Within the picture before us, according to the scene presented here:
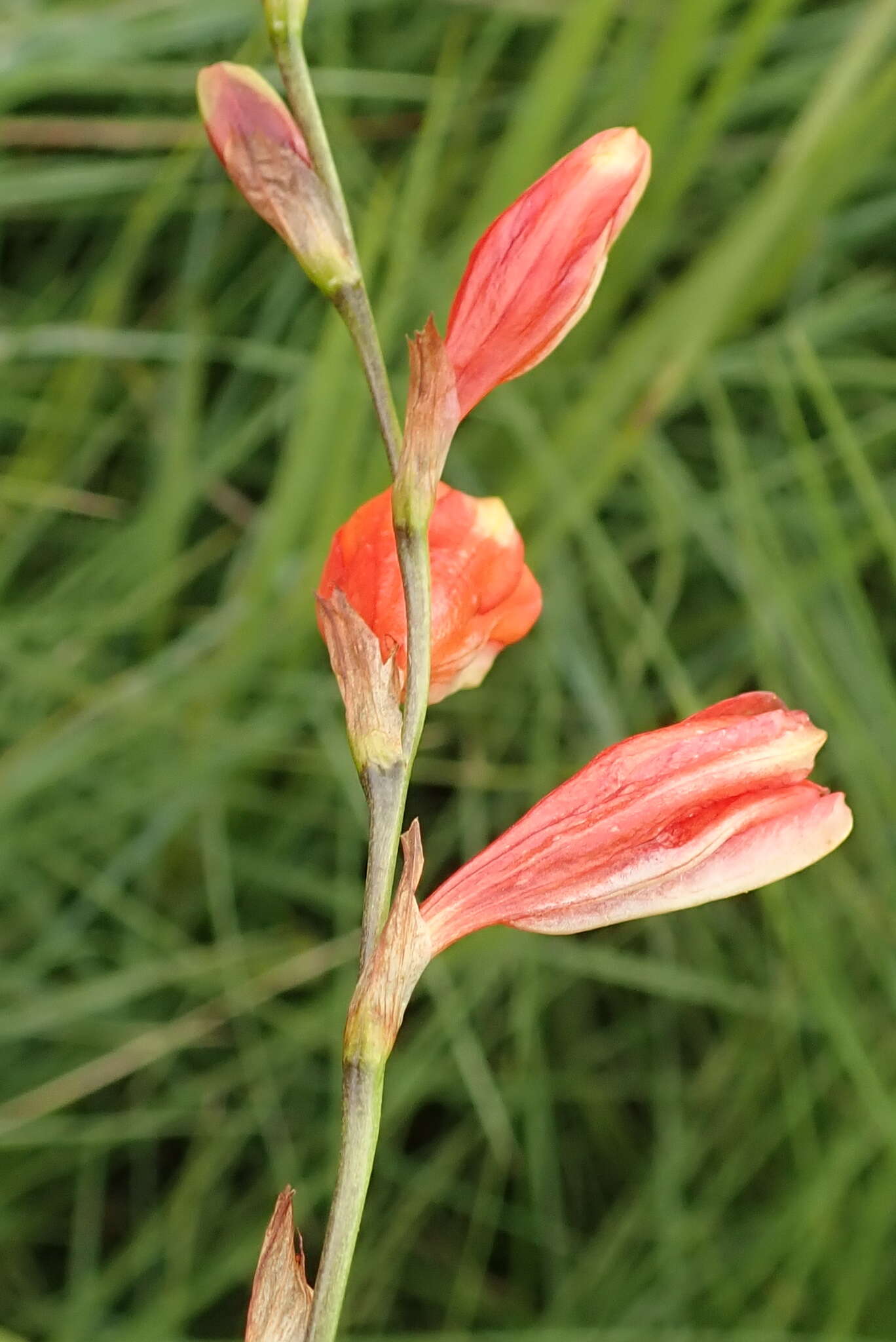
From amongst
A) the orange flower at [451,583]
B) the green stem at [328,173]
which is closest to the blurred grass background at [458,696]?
the orange flower at [451,583]

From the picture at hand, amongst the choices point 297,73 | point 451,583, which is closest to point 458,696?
point 451,583

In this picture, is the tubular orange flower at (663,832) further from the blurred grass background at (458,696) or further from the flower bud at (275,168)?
the blurred grass background at (458,696)

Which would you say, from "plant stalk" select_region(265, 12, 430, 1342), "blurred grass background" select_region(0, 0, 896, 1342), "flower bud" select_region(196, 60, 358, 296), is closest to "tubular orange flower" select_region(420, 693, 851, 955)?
"plant stalk" select_region(265, 12, 430, 1342)

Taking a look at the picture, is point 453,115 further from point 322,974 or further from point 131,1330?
point 131,1330

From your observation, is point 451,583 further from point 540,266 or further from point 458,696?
point 458,696

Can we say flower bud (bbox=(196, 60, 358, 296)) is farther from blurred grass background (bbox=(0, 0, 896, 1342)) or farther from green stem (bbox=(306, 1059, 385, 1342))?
blurred grass background (bbox=(0, 0, 896, 1342))

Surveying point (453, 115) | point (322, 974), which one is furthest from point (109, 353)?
point (322, 974)
